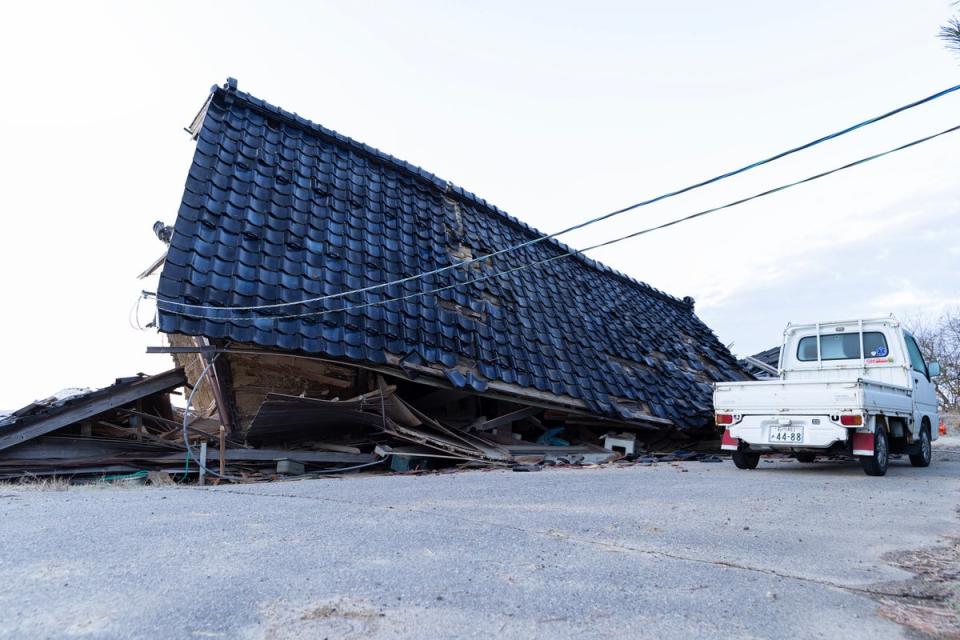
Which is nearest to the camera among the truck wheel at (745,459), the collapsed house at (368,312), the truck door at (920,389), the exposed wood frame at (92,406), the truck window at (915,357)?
the exposed wood frame at (92,406)

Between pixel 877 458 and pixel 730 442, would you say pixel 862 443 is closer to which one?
pixel 877 458

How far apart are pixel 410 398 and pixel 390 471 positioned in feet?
5.87

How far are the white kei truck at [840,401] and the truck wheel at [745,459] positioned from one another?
1 cm

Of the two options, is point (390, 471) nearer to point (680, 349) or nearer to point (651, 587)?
point (651, 587)

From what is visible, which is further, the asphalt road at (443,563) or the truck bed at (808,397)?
the truck bed at (808,397)

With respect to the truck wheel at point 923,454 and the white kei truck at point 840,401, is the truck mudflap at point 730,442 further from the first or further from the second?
the truck wheel at point 923,454

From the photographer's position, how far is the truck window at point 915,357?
10.9 meters

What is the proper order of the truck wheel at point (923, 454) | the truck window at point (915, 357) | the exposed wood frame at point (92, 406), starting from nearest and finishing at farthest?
the exposed wood frame at point (92, 406), the truck wheel at point (923, 454), the truck window at point (915, 357)

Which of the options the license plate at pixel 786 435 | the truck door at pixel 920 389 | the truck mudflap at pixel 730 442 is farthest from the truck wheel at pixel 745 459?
the truck door at pixel 920 389

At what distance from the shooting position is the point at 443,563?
3520mm

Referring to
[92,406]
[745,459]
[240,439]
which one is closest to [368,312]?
[240,439]

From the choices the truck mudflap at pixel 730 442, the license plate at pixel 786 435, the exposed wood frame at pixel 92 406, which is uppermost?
the exposed wood frame at pixel 92 406

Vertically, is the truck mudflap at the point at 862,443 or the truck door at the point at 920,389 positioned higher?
the truck door at the point at 920,389

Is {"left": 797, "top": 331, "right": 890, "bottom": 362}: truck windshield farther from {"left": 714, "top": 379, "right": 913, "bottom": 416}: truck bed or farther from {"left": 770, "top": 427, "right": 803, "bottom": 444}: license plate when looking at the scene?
{"left": 770, "top": 427, "right": 803, "bottom": 444}: license plate
